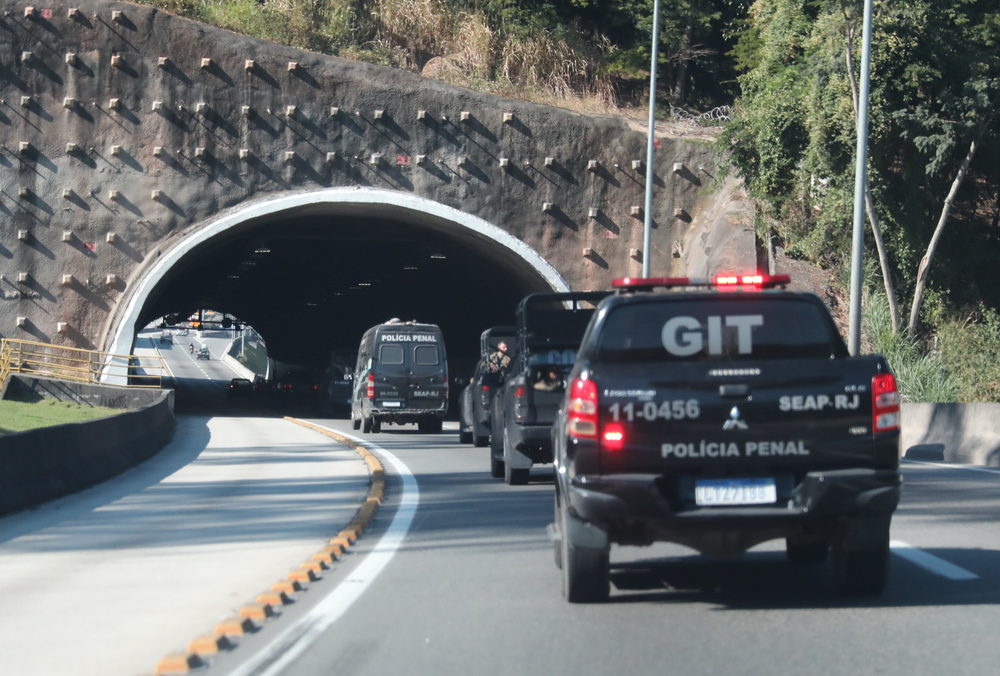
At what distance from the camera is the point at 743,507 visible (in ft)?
23.3

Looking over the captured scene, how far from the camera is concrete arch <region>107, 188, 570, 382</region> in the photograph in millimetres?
35156

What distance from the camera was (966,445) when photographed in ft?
62.4

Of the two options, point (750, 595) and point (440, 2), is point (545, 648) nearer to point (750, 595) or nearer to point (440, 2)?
point (750, 595)

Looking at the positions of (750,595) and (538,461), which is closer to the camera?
(750,595)

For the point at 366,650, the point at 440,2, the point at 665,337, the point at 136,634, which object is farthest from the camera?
the point at 440,2

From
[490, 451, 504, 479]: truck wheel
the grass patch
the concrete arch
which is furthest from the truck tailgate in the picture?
the concrete arch

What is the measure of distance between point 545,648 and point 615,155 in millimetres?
31464

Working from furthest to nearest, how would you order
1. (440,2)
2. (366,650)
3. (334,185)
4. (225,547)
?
(440,2) → (334,185) → (225,547) → (366,650)

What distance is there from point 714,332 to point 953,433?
1346 cm

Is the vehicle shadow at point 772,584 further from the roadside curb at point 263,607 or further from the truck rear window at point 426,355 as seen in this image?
the truck rear window at point 426,355

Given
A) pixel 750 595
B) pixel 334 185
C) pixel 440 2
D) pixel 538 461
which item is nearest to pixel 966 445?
pixel 538 461

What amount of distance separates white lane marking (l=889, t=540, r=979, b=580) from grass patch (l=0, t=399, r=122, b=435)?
1866 cm

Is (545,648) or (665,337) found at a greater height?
(665,337)

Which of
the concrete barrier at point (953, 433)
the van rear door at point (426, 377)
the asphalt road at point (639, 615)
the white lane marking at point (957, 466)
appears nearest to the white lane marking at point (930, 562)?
the asphalt road at point (639, 615)
